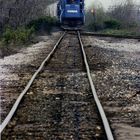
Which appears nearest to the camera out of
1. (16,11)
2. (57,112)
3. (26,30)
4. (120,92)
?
(57,112)

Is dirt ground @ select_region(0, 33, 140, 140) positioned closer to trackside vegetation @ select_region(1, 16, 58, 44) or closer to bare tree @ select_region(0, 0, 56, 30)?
trackside vegetation @ select_region(1, 16, 58, 44)

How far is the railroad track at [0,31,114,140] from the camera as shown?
7140mm

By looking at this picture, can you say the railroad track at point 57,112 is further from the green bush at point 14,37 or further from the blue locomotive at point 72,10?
the blue locomotive at point 72,10

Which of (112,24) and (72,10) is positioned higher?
(72,10)

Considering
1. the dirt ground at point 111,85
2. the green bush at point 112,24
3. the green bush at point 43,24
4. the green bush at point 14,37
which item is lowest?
the green bush at point 112,24

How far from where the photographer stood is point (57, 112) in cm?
859

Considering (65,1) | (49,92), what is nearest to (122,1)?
(65,1)

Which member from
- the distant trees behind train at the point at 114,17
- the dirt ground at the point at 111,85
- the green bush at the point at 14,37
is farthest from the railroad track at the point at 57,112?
the distant trees behind train at the point at 114,17

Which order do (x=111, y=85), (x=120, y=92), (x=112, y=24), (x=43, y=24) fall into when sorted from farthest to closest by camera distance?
(x=112, y=24)
(x=43, y=24)
(x=111, y=85)
(x=120, y=92)

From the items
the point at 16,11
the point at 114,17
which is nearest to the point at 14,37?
the point at 16,11

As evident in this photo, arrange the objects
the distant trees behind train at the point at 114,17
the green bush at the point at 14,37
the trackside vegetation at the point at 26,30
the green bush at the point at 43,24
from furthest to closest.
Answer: the distant trees behind train at the point at 114,17 → the green bush at the point at 43,24 → the trackside vegetation at the point at 26,30 → the green bush at the point at 14,37

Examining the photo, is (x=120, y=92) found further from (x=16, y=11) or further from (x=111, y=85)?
(x=16, y=11)

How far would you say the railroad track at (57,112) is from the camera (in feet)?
23.4

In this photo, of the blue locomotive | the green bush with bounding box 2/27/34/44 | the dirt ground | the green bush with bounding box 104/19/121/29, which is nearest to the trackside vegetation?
the green bush with bounding box 2/27/34/44
